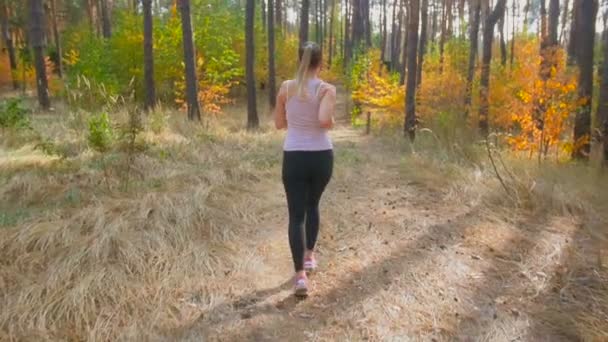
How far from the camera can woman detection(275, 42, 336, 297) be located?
2.85m

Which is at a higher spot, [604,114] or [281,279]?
[604,114]

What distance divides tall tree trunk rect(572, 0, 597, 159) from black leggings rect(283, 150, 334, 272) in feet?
20.0

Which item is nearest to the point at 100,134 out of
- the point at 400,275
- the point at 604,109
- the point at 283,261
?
the point at 283,261

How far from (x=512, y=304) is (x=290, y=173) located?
71.2 inches

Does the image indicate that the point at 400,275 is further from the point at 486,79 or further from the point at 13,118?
the point at 486,79

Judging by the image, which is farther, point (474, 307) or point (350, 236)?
point (350, 236)

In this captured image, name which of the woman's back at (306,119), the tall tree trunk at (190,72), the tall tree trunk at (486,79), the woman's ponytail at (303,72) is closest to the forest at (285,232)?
the tall tree trunk at (190,72)

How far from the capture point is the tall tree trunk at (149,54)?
10006 mm

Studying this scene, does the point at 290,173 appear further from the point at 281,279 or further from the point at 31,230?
the point at 31,230

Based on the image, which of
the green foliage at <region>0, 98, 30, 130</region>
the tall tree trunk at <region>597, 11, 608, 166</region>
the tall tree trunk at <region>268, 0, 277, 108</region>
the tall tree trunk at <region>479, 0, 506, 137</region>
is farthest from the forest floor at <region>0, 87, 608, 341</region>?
the tall tree trunk at <region>268, 0, 277, 108</region>

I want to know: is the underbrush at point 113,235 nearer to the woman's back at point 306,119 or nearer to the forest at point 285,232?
the forest at point 285,232

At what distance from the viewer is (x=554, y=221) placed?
463 cm

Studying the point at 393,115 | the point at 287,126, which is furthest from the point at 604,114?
the point at 393,115

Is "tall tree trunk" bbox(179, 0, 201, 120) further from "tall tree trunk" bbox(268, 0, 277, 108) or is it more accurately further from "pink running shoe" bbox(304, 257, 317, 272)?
"pink running shoe" bbox(304, 257, 317, 272)
